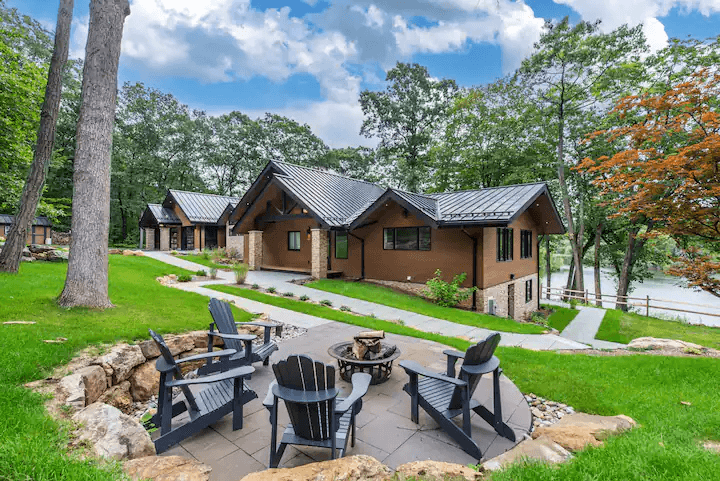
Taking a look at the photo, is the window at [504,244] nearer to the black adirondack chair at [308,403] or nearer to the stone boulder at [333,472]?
the black adirondack chair at [308,403]

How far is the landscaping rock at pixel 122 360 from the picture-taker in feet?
13.1

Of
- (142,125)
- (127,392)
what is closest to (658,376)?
(127,392)

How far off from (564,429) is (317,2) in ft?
45.2

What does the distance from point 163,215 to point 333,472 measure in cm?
2707

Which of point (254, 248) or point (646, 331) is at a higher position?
point (254, 248)

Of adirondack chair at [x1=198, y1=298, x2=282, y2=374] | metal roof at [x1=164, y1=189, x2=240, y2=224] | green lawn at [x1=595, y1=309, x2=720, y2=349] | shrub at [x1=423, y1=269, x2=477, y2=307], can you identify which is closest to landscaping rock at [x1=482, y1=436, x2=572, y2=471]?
adirondack chair at [x1=198, y1=298, x2=282, y2=374]

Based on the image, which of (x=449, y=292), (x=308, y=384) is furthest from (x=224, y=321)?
(x=449, y=292)

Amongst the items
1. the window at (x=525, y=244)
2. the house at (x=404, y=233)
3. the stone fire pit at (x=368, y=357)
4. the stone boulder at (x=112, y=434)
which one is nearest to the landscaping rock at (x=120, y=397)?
the stone boulder at (x=112, y=434)

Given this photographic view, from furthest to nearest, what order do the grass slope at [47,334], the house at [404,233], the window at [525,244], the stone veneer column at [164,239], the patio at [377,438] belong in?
the stone veneer column at [164,239] → the window at [525,244] → the house at [404,233] → the patio at [377,438] → the grass slope at [47,334]

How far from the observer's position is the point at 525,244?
49.4ft

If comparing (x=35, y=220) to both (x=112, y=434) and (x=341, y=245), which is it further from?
(x=112, y=434)

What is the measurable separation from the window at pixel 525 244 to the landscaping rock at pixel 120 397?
47.8ft

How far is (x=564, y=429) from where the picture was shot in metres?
2.91

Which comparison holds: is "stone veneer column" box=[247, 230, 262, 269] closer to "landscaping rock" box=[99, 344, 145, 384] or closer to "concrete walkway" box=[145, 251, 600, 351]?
"concrete walkway" box=[145, 251, 600, 351]
